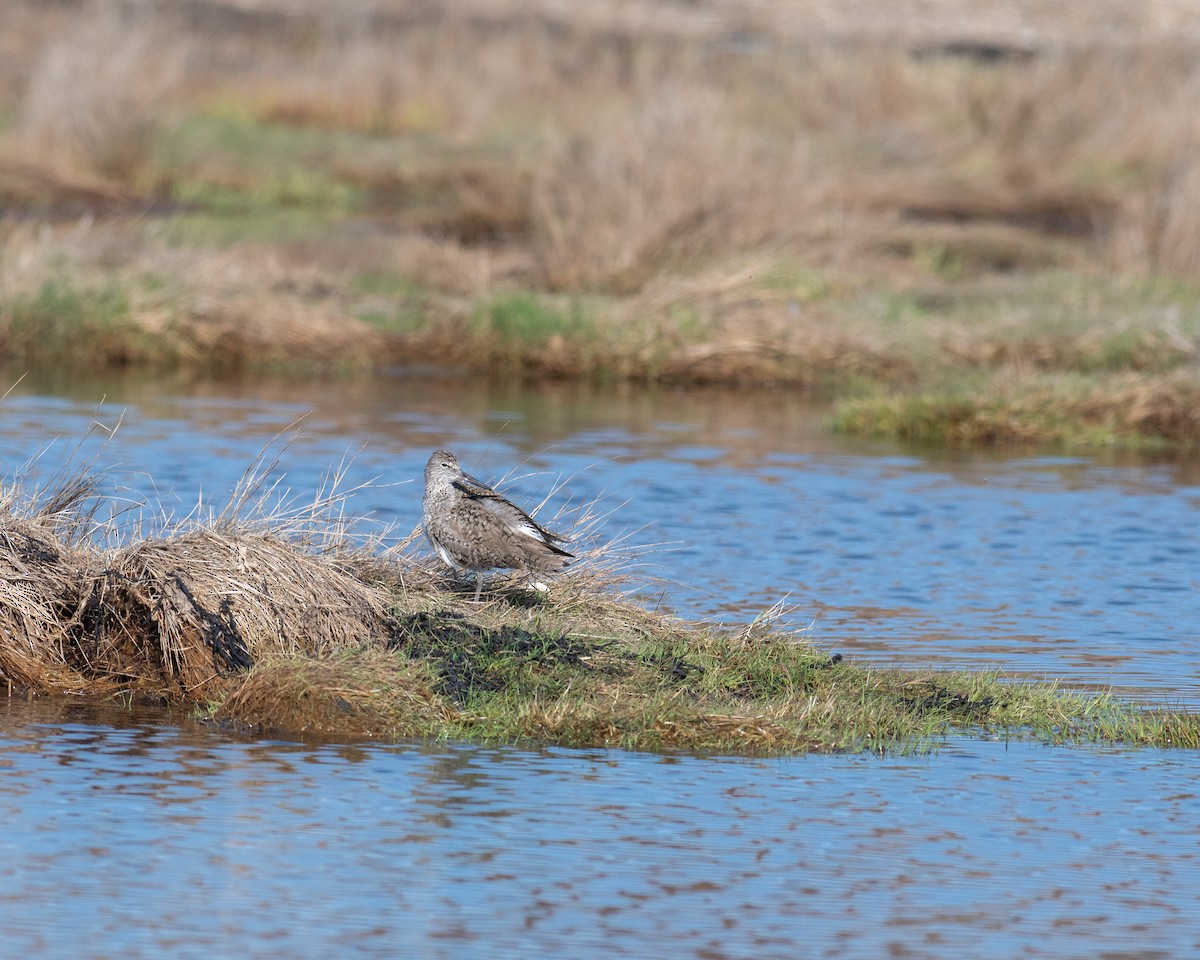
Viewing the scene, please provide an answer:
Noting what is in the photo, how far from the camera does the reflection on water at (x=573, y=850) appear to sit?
609cm

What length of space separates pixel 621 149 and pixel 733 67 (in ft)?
47.7

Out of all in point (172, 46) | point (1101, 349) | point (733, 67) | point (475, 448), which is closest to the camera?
point (475, 448)

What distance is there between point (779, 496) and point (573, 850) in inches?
319

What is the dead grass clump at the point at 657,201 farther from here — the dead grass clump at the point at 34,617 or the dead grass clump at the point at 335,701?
the dead grass clump at the point at 335,701

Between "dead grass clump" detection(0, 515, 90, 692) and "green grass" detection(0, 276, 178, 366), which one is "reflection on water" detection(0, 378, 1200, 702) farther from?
"dead grass clump" detection(0, 515, 90, 692)

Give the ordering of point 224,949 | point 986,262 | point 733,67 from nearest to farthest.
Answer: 1. point 224,949
2. point 986,262
3. point 733,67

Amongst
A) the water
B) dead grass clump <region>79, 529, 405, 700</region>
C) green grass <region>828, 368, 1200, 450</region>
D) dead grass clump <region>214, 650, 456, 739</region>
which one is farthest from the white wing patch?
green grass <region>828, 368, 1200, 450</region>

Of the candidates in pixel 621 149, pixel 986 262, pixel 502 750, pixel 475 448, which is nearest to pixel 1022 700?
pixel 502 750

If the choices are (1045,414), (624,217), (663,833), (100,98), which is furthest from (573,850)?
(100,98)

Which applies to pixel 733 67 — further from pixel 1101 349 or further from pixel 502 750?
pixel 502 750

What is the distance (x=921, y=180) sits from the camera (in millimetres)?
27812

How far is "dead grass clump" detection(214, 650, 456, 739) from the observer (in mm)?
8055

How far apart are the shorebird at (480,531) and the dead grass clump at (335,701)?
86 centimetres

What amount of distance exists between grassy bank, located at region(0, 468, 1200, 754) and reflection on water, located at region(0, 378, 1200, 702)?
2.78ft
